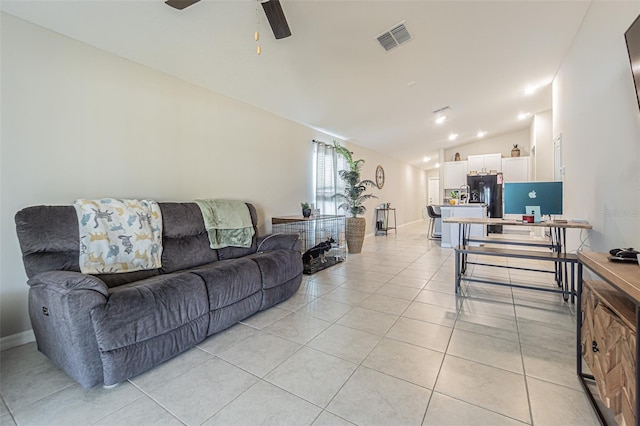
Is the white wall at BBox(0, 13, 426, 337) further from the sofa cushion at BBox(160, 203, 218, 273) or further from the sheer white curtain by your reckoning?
the sheer white curtain

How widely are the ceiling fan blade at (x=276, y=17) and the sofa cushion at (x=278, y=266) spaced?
6.34ft

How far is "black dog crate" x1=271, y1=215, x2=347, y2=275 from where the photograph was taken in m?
4.07

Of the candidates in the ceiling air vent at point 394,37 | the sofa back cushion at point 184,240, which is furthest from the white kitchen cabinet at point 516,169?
the sofa back cushion at point 184,240

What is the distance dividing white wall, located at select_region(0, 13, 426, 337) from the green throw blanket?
0.41 m

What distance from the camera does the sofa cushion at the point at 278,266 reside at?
255cm

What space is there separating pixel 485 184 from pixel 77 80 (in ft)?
29.3

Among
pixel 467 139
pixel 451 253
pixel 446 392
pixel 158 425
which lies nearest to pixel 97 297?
pixel 158 425

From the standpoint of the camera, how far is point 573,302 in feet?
9.01

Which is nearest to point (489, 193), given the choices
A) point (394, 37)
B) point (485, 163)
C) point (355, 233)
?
point (485, 163)

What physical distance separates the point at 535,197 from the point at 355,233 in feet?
9.90

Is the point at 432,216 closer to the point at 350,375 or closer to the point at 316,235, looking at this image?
the point at 316,235

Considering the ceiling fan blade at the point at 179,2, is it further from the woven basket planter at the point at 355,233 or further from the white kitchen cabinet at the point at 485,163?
the white kitchen cabinet at the point at 485,163

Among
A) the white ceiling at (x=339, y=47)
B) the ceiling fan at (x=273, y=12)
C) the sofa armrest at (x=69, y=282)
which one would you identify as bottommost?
the sofa armrest at (x=69, y=282)

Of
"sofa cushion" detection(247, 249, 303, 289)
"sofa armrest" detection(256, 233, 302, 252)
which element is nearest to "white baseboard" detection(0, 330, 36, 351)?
Answer: "sofa cushion" detection(247, 249, 303, 289)
